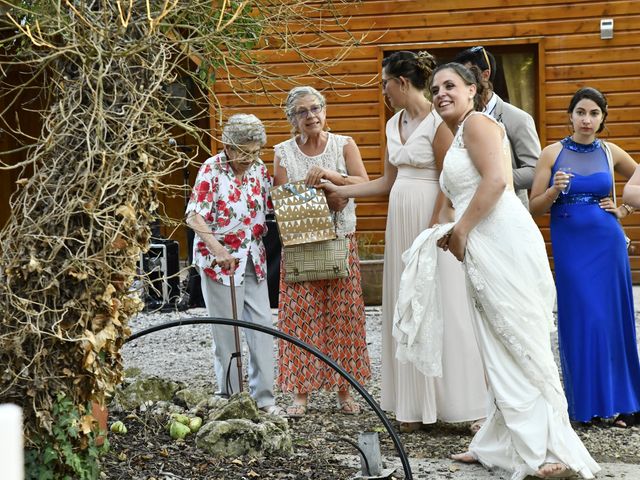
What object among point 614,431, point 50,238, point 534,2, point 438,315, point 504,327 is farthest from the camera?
point 534,2

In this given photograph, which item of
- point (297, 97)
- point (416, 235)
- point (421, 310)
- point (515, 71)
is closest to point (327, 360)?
point (421, 310)

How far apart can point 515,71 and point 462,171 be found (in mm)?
8779

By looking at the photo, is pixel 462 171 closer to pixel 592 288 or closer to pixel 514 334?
pixel 514 334

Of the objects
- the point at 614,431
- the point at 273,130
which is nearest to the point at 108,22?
the point at 614,431

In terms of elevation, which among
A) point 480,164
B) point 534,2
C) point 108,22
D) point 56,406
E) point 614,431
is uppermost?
point 534,2

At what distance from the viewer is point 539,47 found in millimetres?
12852

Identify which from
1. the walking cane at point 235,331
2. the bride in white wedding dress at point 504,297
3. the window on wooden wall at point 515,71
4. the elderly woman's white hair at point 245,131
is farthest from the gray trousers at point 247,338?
the window on wooden wall at point 515,71

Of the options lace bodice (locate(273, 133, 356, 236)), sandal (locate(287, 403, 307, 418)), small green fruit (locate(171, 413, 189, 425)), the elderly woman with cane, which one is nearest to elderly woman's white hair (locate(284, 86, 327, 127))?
lace bodice (locate(273, 133, 356, 236))

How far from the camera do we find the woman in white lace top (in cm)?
627

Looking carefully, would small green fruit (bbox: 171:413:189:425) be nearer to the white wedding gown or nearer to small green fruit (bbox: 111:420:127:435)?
small green fruit (bbox: 111:420:127:435)

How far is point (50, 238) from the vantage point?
366cm

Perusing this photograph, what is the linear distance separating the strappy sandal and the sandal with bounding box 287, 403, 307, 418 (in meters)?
0.23

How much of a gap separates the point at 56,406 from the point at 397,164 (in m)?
2.80

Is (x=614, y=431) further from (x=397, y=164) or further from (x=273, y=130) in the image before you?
(x=273, y=130)
